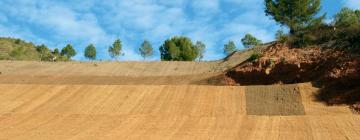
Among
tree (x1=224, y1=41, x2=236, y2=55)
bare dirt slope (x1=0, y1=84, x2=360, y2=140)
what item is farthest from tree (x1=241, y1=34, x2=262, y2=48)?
bare dirt slope (x1=0, y1=84, x2=360, y2=140)

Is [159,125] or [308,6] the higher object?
[308,6]

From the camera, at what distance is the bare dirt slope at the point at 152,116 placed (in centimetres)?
2172

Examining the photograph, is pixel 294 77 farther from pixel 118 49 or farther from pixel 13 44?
Answer: pixel 13 44

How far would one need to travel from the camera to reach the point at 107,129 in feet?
75.6

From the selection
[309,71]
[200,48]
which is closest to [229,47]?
[200,48]

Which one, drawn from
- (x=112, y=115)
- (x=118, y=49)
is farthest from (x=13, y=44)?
(x=112, y=115)

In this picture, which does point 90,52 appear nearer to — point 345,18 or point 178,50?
point 178,50

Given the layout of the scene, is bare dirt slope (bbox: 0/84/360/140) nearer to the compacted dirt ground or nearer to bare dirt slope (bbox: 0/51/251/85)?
the compacted dirt ground

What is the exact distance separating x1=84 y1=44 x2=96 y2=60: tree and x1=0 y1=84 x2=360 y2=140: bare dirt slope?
70971mm

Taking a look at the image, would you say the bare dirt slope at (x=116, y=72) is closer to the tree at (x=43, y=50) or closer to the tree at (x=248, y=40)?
the tree at (x=248, y=40)

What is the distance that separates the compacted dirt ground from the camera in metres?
21.8

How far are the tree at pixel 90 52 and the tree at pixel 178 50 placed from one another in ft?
50.8

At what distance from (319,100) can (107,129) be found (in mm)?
13450

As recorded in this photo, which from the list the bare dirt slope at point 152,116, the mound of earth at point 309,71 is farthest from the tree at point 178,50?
the bare dirt slope at point 152,116
